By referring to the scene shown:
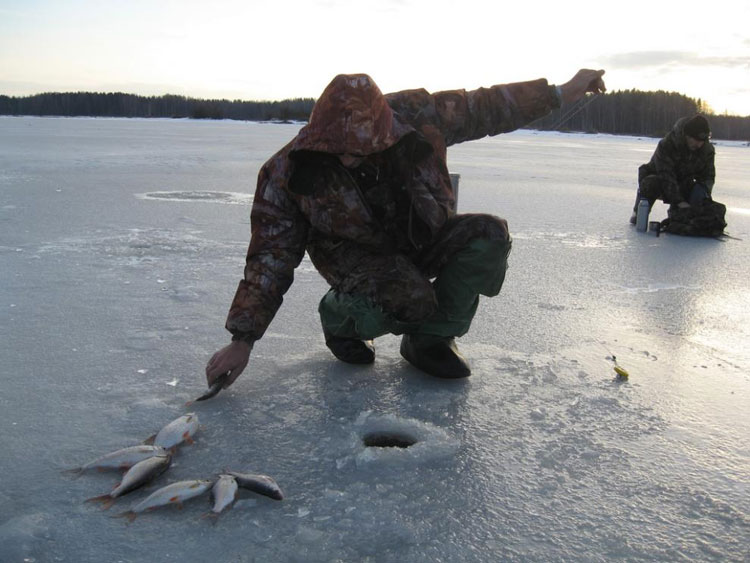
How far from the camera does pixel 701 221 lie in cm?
645

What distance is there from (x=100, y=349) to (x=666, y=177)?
603 cm


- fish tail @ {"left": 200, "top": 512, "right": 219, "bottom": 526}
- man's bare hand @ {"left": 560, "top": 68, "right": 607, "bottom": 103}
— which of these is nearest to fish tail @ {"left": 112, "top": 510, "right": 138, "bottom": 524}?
fish tail @ {"left": 200, "top": 512, "right": 219, "bottom": 526}

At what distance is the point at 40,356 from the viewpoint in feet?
8.95

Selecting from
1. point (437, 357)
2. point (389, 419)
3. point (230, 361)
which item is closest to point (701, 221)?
point (437, 357)

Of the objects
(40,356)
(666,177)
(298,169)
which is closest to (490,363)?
(298,169)

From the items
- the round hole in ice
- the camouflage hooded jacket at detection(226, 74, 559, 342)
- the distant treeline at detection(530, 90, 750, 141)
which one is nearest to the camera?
the round hole in ice

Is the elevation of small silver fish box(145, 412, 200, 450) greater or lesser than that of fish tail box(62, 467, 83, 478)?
greater

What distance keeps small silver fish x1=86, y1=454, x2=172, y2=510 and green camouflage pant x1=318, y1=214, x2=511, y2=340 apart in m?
0.99

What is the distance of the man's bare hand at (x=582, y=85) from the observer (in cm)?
286

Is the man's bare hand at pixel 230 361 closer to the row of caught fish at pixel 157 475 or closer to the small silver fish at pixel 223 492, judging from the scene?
the row of caught fish at pixel 157 475

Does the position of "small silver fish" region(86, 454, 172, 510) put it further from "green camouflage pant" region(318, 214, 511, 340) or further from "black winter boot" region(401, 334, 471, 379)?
"black winter boot" region(401, 334, 471, 379)

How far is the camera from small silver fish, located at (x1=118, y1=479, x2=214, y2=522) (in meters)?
1.71

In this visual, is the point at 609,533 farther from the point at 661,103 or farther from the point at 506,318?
the point at 661,103

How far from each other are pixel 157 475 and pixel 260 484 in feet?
1.03
